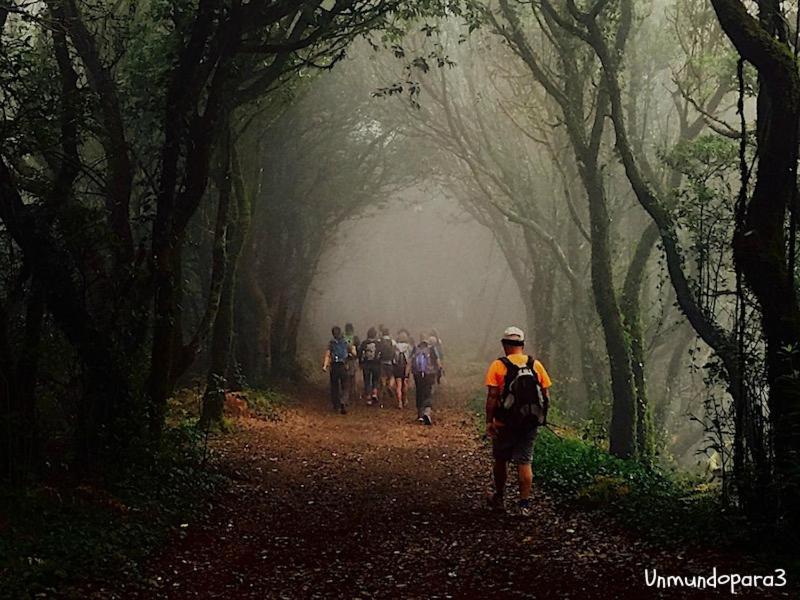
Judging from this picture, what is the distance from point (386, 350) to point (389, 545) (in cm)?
1326

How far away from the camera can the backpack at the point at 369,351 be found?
2086cm

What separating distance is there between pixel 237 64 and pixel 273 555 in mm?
7515

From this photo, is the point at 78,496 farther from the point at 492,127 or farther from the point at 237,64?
the point at 492,127

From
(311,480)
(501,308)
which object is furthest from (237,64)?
(501,308)

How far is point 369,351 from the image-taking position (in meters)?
20.9

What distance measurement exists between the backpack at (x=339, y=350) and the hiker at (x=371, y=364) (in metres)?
1.42

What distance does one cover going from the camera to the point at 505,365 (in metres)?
8.65

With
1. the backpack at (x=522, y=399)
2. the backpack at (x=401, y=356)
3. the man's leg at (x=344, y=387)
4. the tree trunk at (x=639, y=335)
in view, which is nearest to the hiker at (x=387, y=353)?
the backpack at (x=401, y=356)

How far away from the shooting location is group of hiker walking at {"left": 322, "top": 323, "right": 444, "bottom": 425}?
61.9 feet

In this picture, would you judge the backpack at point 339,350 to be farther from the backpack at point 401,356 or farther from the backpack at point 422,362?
the backpack at point 401,356

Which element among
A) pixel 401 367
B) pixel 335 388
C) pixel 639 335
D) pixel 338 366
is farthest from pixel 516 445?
pixel 401 367

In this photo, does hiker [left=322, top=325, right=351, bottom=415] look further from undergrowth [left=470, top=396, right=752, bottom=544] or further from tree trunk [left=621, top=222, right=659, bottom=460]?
undergrowth [left=470, top=396, right=752, bottom=544]

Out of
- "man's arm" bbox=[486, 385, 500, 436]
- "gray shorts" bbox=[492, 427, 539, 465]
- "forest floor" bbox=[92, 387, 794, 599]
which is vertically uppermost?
"man's arm" bbox=[486, 385, 500, 436]

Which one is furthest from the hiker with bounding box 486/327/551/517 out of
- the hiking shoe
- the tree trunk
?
the tree trunk
